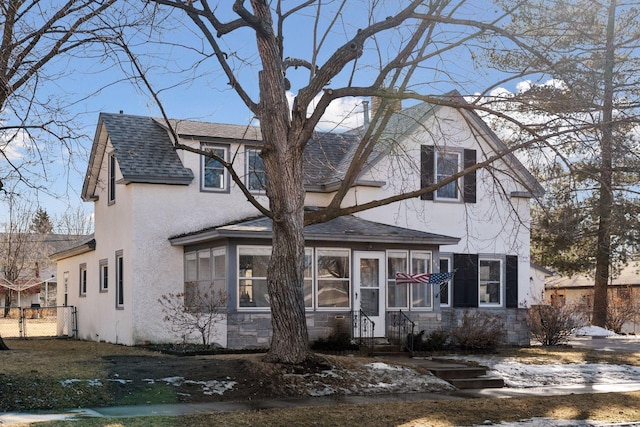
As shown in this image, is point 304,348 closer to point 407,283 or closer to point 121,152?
point 407,283

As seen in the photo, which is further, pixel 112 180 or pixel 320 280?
pixel 112 180

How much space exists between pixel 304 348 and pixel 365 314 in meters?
7.20

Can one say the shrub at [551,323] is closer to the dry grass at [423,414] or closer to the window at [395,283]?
the window at [395,283]

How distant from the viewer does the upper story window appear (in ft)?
83.0

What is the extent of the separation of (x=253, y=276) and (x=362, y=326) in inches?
135

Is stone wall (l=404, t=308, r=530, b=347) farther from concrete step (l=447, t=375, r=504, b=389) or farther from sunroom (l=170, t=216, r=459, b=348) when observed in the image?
concrete step (l=447, t=375, r=504, b=389)

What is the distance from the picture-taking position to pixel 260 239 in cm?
2139

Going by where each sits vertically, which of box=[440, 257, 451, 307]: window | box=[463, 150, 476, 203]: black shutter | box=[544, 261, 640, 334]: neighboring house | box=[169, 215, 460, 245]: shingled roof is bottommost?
box=[544, 261, 640, 334]: neighboring house

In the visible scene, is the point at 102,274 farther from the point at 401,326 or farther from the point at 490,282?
the point at 490,282

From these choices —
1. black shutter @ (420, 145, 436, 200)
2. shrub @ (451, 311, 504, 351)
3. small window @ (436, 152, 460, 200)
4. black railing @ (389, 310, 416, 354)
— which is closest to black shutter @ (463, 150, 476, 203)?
small window @ (436, 152, 460, 200)

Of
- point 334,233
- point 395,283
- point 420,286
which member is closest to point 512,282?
point 420,286

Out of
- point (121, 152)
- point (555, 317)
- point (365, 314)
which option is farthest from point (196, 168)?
point (555, 317)

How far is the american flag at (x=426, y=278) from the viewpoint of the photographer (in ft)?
71.3

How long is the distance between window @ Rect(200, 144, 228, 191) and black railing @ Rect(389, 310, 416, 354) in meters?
6.33
